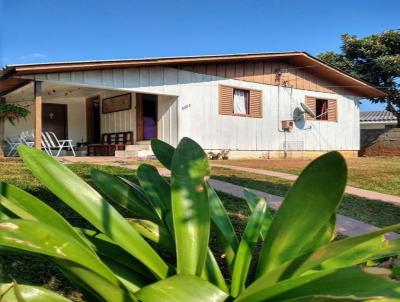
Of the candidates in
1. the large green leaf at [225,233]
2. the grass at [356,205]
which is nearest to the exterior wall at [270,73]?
the grass at [356,205]

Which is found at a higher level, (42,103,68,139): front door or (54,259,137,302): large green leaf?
(42,103,68,139): front door

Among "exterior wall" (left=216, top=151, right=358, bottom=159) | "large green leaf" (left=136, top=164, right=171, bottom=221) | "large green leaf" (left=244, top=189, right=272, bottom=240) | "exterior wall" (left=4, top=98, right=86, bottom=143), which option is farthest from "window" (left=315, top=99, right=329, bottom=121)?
"large green leaf" (left=136, top=164, right=171, bottom=221)

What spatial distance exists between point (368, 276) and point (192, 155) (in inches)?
34.3

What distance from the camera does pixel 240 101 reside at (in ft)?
54.2

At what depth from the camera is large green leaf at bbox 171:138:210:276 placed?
1665 mm

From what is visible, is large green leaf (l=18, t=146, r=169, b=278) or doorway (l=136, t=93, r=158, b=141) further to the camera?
doorway (l=136, t=93, r=158, b=141)

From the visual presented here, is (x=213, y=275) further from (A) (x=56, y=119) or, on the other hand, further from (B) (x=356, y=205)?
(A) (x=56, y=119)

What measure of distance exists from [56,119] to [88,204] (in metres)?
17.6

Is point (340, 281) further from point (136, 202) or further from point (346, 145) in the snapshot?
point (346, 145)

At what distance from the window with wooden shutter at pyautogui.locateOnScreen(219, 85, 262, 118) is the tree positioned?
27.4ft

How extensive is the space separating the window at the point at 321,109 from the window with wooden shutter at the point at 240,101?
3619mm

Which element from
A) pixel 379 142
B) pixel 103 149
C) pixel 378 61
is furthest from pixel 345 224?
pixel 378 61

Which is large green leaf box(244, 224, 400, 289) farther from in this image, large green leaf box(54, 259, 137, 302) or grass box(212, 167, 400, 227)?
grass box(212, 167, 400, 227)

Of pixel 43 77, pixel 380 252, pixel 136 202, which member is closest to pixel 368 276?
pixel 380 252
